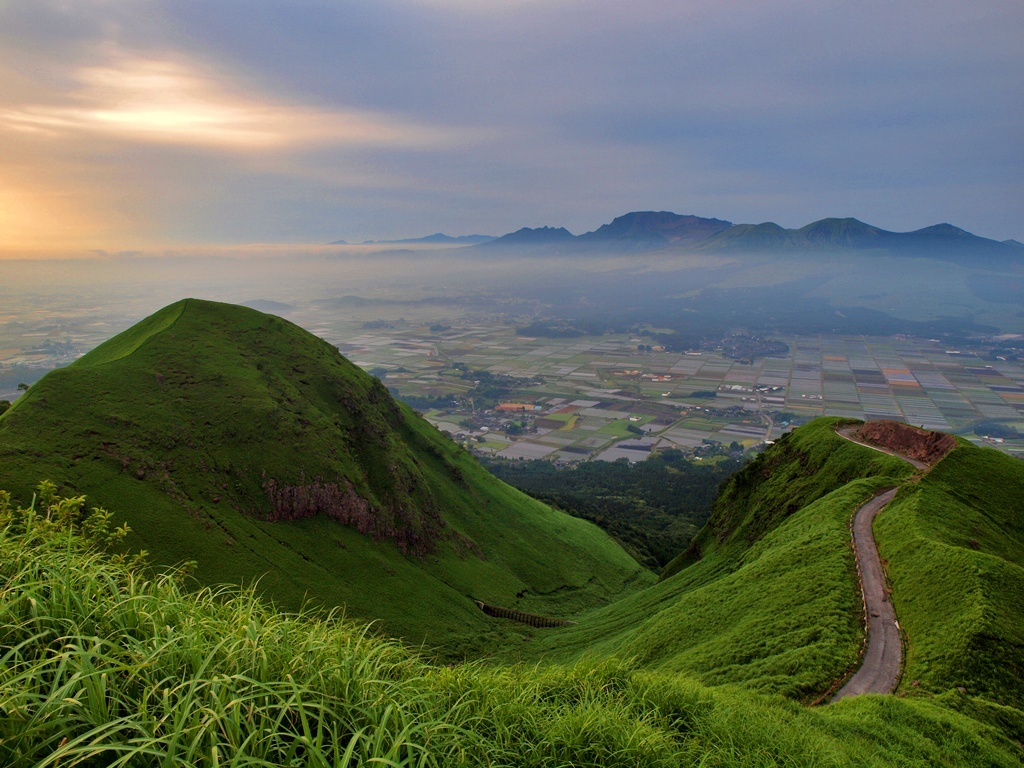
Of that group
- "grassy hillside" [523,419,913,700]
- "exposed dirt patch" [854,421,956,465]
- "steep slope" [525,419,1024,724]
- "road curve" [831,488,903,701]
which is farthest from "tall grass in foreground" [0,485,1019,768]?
"exposed dirt patch" [854,421,956,465]

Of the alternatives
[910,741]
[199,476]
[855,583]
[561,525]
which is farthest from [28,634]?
[561,525]

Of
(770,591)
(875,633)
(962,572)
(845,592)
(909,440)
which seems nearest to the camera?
(875,633)

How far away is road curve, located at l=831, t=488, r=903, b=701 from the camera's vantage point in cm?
2300

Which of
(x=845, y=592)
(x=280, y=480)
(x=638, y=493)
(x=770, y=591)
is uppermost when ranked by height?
(x=845, y=592)

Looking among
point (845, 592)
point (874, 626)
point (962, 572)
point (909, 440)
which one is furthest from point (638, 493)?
point (874, 626)

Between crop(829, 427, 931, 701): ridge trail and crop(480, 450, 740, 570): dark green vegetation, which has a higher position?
crop(829, 427, 931, 701): ridge trail

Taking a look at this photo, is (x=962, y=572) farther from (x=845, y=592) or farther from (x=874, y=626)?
(x=845, y=592)

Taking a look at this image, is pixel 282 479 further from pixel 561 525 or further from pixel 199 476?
pixel 561 525

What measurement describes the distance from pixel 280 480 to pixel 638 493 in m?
115

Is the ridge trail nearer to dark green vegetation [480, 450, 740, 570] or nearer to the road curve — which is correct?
the road curve

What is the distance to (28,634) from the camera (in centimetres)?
814

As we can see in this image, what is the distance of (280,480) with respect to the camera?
192 feet

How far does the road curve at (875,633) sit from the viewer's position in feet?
75.5

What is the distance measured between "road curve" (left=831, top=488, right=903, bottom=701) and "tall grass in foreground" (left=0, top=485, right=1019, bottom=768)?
34.0 ft
